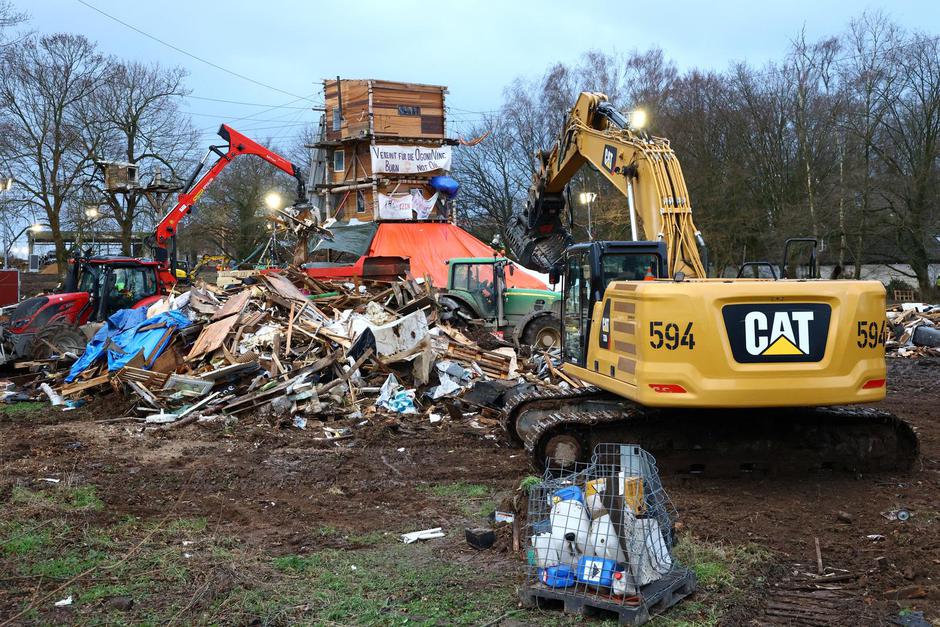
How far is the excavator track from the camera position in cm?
762

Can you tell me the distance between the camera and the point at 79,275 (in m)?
17.6

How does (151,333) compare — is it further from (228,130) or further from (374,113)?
(374,113)

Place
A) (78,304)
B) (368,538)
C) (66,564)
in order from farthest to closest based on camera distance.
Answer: (78,304), (368,538), (66,564)

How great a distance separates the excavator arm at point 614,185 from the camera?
936 centimetres

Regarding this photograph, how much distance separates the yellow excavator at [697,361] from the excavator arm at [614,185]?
0.08 ft

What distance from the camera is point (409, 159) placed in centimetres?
3200

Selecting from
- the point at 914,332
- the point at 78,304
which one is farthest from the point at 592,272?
the point at 914,332

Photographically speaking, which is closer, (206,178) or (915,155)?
(206,178)

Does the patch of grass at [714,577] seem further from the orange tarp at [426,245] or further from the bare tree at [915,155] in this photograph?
the bare tree at [915,155]

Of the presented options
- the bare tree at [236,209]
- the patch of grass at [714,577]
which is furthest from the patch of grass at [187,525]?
the bare tree at [236,209]

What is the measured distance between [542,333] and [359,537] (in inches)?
428

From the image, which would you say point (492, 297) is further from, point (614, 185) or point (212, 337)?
point (614, 185)

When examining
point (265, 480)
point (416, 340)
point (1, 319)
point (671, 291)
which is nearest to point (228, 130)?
point (1, 319)

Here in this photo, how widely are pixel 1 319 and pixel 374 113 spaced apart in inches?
685
